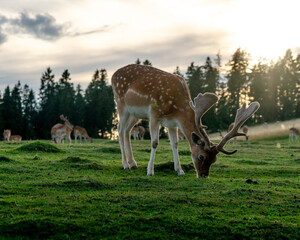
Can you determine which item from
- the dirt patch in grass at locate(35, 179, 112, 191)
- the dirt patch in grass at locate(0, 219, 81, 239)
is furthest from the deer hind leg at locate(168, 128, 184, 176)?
the dirt patch in grass at locate(0, 219, 81, 239)

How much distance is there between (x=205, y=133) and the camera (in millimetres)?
9883

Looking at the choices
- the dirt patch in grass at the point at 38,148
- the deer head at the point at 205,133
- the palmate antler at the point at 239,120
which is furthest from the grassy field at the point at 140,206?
the dirt patch in grass at the point at 38,148

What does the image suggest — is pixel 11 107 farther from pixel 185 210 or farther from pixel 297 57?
pixel 185 210

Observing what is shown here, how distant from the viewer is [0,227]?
5.40 meters

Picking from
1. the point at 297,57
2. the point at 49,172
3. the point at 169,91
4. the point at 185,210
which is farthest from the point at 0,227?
the point at 297,57

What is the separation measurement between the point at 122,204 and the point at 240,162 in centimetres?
1016

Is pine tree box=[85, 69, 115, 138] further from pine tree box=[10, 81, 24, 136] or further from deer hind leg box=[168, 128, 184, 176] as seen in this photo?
deer hind leg box=[168, 128, 184, 176]

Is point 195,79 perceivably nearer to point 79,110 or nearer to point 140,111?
point 79,110

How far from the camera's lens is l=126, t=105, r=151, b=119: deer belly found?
10.8 meters

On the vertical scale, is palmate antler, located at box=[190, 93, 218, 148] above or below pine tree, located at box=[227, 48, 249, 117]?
below

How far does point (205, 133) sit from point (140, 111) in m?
2.20

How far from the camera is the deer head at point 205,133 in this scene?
978 cm

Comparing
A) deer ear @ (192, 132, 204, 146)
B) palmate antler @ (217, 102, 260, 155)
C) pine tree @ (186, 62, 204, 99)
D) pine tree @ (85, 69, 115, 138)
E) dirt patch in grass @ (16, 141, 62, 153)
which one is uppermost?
pine tree @ (186, 62, 204, 99)

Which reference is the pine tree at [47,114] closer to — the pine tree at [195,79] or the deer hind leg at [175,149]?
the pine tree at [195,79]
